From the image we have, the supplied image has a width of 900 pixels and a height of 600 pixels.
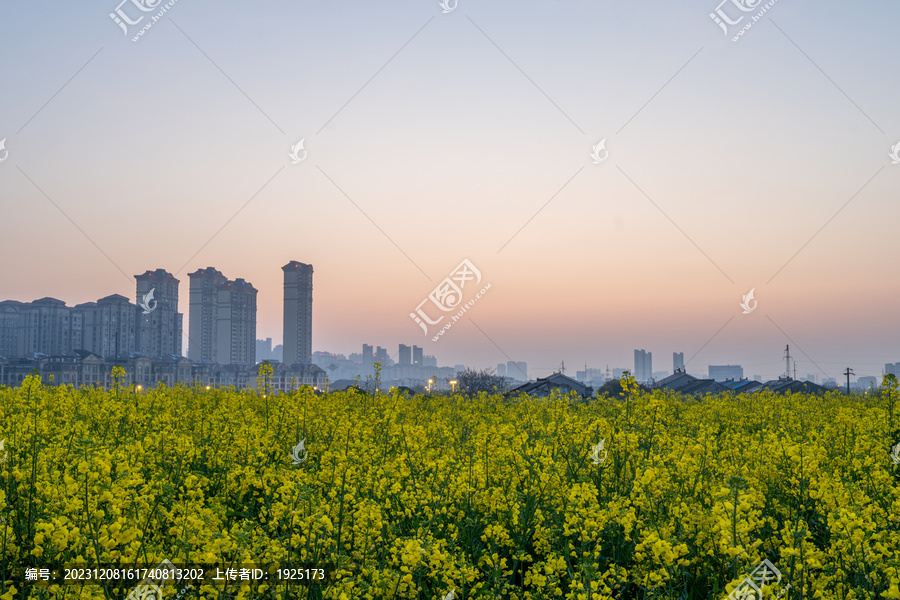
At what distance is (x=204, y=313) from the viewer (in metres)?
172

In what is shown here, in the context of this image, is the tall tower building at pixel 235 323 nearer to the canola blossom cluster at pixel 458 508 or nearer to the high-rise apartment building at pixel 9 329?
the high-rise apartment building at pixel 9 329

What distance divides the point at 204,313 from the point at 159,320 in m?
42.5

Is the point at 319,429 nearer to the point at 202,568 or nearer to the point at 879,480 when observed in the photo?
the point at 202,568

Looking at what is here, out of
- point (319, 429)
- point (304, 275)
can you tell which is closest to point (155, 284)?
point (304, 275)

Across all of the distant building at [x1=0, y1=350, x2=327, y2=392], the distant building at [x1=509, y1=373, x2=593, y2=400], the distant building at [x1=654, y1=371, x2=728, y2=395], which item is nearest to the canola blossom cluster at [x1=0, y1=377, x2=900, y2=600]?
the distant building at [x1=509, y1=373, x2=593, y2=400]

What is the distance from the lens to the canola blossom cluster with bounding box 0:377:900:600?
357 centimetres

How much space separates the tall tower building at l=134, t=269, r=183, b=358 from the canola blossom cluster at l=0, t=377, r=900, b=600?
429 ft

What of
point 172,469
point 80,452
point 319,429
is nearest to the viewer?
point 80,452

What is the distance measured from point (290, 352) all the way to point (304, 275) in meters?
21.9

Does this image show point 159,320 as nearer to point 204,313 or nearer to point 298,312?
point 204,313

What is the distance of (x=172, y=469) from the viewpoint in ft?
18.9

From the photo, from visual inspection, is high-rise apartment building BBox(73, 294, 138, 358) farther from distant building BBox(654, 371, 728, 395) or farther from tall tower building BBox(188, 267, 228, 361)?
distant building BBox(654, 371, 728, 395)

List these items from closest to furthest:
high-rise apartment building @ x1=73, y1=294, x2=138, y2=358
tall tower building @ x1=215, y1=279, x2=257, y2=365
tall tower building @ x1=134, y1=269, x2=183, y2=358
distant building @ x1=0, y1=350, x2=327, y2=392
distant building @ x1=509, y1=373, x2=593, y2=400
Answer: distant building @ x1=509, y1=373, x2=593, y2=400 < distant building @ x1=0, y1=350, x2=327, y2=392 < high-rise apartment building @ x1=73, y1=294, x2=138, y2=358 < tall tower building @ x1=134, y1=269, x2=183, y2=358 < tall tower building @ x1=215, y1=279, x2=257, y2=365

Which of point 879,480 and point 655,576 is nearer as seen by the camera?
point 655,576
